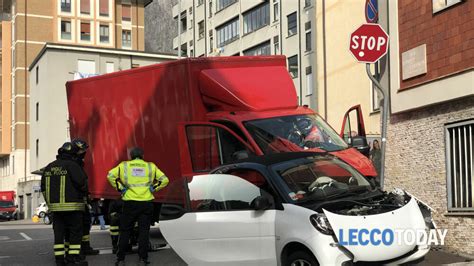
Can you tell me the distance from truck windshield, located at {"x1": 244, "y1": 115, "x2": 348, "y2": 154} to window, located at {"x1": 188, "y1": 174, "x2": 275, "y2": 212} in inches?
83.6

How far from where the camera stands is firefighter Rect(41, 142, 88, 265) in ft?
29.7

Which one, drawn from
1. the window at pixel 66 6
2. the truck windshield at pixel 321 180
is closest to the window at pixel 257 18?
the window at pixel 66 6

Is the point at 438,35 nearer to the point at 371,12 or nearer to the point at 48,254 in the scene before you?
the point at 371,12

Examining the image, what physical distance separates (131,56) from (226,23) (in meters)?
12.4

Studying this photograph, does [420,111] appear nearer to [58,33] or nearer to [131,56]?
[131,56]

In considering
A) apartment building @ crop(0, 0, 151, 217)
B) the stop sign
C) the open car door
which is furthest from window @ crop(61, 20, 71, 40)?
the open car door

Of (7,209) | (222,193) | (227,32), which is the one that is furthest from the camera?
(7,209)

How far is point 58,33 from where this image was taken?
6259 cm

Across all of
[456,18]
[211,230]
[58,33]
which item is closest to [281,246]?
[211,230]

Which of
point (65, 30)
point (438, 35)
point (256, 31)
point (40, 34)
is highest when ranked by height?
point (65, 30)

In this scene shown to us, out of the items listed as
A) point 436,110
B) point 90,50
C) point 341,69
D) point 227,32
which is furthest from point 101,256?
point 90,50

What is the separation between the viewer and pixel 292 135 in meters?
10.0

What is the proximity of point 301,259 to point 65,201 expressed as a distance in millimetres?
4071

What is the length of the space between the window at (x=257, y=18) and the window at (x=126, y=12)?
2463 cm
